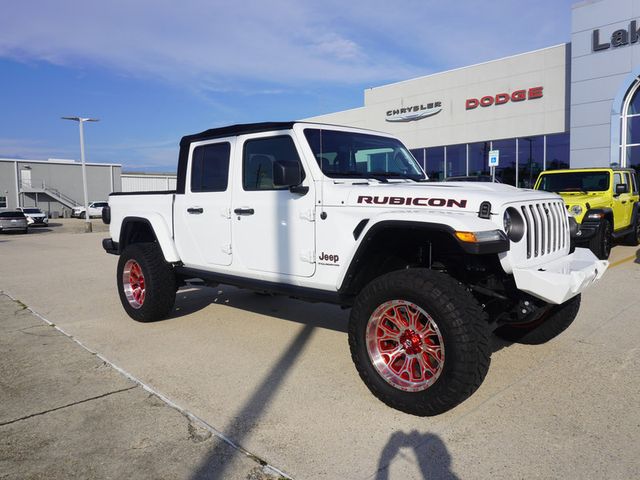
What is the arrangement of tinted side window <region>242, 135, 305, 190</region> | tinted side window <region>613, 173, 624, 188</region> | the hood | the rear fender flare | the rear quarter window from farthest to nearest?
the rear quarter window < tinted side window <region>613, 173, 624, 188</region> < the rear fender flare < tinted side window <region>242, 135, 305, 190</region> < the hood

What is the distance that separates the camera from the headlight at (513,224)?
333 cm

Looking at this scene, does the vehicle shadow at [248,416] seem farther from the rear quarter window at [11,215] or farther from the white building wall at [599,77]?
the rear quarter window at [11,215]

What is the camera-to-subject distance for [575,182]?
10227 mm

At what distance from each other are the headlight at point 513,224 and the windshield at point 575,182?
7561 millimetres

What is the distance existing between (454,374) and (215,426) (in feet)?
5.01

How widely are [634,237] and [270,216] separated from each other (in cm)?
1035

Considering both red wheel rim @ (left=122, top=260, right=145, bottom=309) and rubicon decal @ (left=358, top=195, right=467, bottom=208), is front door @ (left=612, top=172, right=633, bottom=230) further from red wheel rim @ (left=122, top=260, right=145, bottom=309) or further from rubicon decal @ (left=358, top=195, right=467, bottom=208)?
red wheel rim @ (left=122, top=260, right=145, bottom=309)

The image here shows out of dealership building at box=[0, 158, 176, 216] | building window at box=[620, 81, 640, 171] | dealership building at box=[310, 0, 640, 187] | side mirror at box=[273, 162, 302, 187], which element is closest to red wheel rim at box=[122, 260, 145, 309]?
side mirror at box=[273, 162, 302, 187]

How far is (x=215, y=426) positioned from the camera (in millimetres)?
3219

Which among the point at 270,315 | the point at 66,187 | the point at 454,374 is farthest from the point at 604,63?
the point at 66,187

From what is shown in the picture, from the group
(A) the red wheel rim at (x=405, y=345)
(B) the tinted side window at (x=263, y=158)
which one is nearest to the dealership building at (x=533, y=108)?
(B) the tinted side window at (x=263, y=158)

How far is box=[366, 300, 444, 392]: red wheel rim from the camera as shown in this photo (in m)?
3.31

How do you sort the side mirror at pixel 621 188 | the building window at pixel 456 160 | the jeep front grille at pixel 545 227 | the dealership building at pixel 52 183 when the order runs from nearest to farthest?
1. the jeep front grille at pixel 545 227
2. the side mirror at pixel 621 188
3. the building window at pixel 456 160
4. the dealership building at pixel 52 183

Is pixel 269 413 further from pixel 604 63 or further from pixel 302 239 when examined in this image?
pixel 604 63
